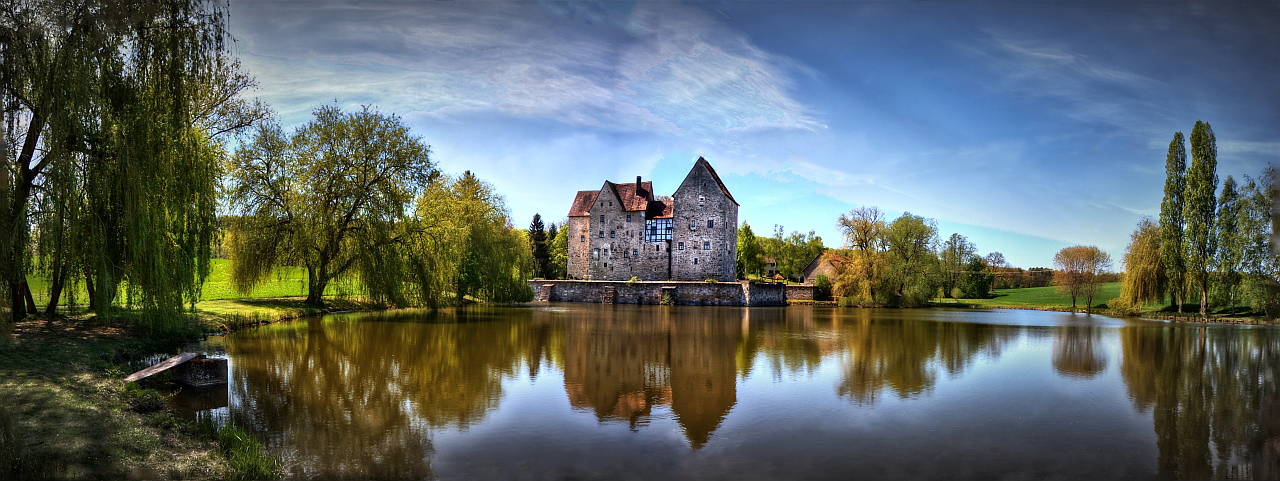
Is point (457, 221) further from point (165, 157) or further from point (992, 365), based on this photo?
Result: point (992, 365)

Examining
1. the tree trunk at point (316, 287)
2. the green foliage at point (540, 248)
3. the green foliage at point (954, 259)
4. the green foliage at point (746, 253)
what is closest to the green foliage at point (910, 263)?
the green foliage at point (954, 259)

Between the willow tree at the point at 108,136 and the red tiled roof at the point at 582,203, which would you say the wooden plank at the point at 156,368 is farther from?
the red tiled roof at the point at 582,203

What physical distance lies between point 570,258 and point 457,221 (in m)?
28.9

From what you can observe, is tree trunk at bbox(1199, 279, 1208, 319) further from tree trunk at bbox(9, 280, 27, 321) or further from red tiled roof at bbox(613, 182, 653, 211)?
tree trunk at bbox(9, 280, 27, 321)

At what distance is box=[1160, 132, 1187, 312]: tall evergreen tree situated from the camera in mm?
35219

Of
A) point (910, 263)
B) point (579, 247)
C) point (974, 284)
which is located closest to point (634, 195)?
point (579, 247)

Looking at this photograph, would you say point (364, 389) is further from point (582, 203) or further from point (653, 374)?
point (582, 203)

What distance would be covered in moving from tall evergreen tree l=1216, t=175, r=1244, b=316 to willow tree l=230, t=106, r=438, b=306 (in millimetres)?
40076

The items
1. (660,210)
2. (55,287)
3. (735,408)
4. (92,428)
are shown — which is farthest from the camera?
(660,210)

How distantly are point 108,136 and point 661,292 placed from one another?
39584mm

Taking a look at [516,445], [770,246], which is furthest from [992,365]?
[770,246]

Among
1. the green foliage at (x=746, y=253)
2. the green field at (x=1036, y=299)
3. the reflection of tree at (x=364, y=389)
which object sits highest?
the green foliage at (x=746, y=253)

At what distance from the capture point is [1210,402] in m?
10.6

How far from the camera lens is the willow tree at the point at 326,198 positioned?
2339 centimetres
